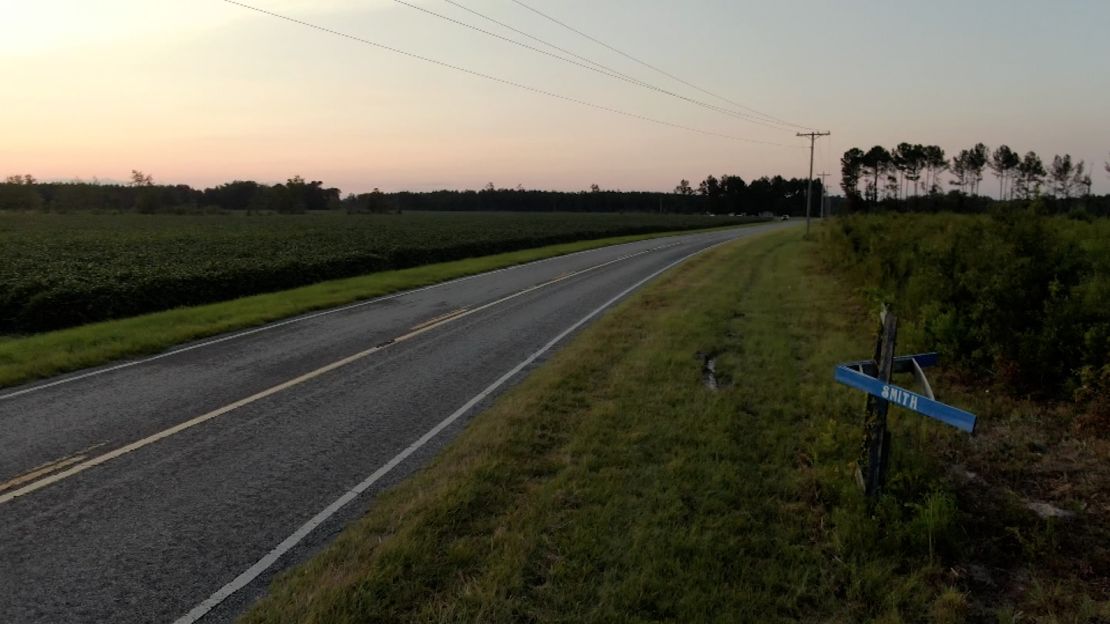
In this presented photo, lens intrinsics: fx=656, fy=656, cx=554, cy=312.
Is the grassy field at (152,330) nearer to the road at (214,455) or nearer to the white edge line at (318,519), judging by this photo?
the road at (214,455)

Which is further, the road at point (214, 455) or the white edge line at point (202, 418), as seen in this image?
the white edge line at point (202, 418)

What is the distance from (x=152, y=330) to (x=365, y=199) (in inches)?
5078

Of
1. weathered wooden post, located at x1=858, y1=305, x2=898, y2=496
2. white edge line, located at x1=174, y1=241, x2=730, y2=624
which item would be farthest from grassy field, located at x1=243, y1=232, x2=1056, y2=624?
white edge line, located at x1=174, y1=241, x2=730, y2=624

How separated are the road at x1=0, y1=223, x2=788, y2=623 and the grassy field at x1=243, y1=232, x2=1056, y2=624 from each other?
0.52 m

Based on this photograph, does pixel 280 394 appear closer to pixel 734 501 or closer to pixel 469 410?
pixel 469 410

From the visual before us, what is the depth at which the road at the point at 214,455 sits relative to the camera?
3.99m

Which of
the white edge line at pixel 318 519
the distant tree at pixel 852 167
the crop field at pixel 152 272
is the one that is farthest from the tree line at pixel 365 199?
the white edge line at pixel 318 519

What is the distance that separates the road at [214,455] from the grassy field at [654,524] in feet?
1.72

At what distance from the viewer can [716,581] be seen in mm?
3887

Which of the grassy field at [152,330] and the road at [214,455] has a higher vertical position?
the grassy field at [152,330]

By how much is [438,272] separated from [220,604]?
20.7m

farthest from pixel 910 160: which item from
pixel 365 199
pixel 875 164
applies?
pixel 365 199

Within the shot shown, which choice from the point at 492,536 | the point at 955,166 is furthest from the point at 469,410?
the point at 955,166

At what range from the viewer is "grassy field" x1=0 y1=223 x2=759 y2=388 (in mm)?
9680
